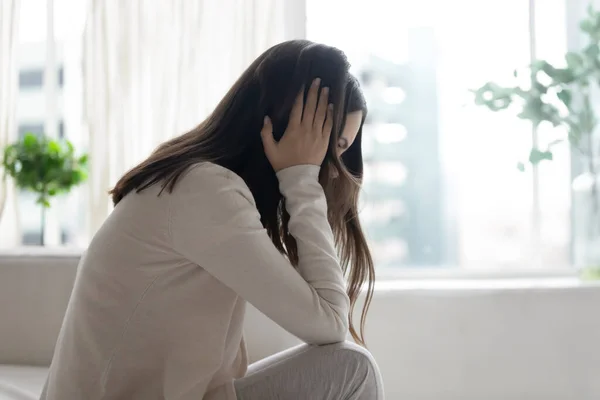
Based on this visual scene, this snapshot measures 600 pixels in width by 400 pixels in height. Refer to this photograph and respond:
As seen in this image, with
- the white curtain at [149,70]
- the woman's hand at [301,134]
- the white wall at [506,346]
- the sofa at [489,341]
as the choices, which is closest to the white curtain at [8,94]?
the white curtain at [149,70]

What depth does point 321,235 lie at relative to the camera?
134 centimetres

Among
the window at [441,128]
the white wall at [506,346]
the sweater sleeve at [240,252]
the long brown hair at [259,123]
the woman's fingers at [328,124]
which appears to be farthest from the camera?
the window at [441,128]

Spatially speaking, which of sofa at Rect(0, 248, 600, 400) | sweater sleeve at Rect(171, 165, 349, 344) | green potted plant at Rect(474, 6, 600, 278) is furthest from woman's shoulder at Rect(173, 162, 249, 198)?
green potted plant at Rect(474, 6, 600, 278)

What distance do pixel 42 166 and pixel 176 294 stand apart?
1486 mm

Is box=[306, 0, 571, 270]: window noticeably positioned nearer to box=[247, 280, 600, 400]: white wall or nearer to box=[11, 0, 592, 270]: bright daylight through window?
box=[11, 0, 592, 270]: bright daylight through window

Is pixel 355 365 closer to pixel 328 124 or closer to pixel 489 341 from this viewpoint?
pixel 328 124

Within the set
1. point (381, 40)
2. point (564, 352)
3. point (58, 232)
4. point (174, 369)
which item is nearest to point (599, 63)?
point (381, 40)

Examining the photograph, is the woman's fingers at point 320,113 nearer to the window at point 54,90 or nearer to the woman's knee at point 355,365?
the woman's knee at point 355,365

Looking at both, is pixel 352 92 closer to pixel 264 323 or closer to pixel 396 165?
pixel 264 323

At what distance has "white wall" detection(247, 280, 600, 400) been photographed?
84.7 inches

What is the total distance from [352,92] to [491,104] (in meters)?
1.34

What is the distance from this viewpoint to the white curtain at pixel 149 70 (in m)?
2.58

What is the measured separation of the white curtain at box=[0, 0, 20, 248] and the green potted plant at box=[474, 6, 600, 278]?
1737 mm

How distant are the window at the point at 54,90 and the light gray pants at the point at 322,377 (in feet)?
5.80
